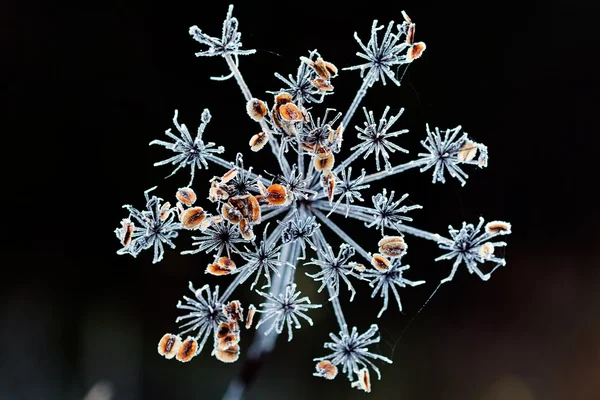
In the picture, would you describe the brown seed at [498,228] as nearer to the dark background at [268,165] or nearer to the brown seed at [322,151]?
the brown seed at [322,151]

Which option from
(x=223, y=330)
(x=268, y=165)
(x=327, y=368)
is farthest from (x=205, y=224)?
(x=268, y=165)

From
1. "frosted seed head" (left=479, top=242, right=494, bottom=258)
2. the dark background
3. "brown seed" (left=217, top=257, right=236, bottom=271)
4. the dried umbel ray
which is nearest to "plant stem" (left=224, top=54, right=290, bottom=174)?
the dried umbel ray

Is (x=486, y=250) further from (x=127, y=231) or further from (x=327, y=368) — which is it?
(x=127, y=231)

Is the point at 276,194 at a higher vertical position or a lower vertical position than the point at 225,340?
higher

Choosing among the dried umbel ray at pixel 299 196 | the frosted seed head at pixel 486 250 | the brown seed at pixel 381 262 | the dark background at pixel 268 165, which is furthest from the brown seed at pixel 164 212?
the dark background at pixel 268 165

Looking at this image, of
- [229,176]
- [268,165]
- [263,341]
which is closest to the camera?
[229,176]

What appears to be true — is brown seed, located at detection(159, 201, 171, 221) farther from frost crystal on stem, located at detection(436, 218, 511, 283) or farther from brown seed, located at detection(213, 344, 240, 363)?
frost crystal on stem, located at detection(436, 218, 511, 283)

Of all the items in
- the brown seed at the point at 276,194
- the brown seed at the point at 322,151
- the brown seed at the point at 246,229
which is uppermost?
the brown seed at the point at 322,151
